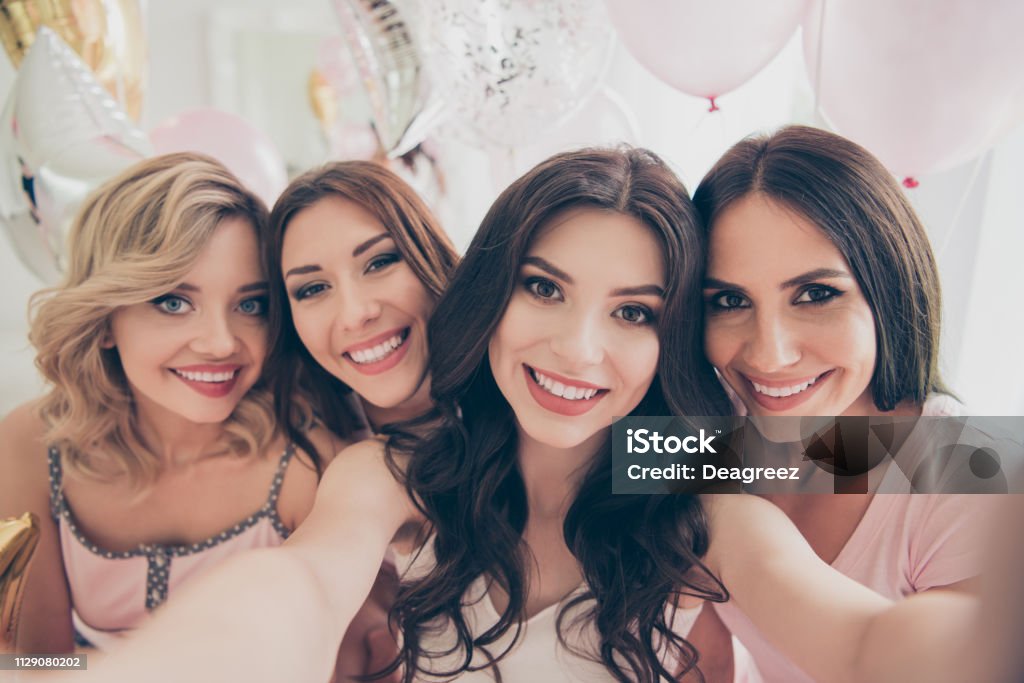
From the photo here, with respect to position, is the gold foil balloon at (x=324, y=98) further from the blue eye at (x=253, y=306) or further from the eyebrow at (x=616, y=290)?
the eyebrow at (x=616, y=290)

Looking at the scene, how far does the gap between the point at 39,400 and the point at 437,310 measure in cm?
77

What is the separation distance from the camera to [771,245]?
812 mm

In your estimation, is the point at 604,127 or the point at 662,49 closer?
the point at 662,49

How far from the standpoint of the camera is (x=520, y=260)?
0.83 meters

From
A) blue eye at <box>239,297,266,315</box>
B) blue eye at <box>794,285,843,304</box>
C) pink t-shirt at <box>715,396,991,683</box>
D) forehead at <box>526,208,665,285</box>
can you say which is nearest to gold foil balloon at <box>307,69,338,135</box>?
blue eye at <box>239,297,266,315</box>

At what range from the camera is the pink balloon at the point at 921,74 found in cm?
90

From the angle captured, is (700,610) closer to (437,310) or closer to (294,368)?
→ (437,310)

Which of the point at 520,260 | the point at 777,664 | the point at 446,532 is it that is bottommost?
the point at 777,664

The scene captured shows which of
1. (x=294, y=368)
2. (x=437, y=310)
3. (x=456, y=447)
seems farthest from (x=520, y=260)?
(x=294, y=368)

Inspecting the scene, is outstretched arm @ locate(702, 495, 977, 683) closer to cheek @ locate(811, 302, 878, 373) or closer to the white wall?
cheek @ locate(811, 302, 878, 373)

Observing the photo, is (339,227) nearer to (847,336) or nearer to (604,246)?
(604,246)

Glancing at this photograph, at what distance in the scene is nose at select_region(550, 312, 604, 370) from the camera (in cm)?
79

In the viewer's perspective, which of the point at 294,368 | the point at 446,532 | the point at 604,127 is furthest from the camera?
the point at 604,127

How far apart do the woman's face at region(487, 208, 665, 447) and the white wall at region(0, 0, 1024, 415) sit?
0.28 meters
